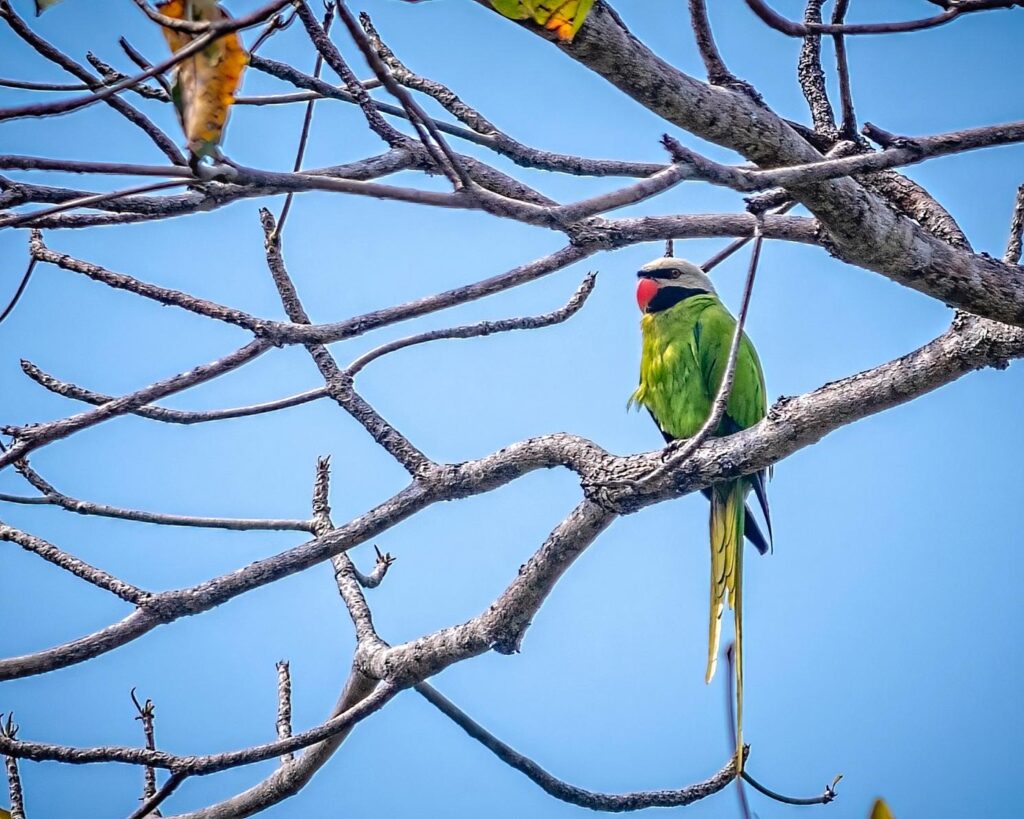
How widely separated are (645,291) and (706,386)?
0.62m

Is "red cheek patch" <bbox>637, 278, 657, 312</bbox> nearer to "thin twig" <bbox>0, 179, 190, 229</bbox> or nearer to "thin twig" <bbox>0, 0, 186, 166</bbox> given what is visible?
"thin twig" <bbox>0, 0, 186, 166</bbox>

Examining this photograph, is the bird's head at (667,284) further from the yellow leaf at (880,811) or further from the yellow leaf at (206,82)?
the yellow leaf at (206,82)

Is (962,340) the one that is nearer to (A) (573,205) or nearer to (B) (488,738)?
(A) (573,205)

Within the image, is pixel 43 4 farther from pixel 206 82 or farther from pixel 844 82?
pixel 844 82

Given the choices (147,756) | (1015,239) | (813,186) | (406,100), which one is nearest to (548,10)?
(406,100)

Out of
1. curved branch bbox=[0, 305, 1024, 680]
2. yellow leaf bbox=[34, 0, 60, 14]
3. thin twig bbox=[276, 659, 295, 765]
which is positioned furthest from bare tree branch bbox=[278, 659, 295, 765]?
yellow leaf bbox=[34, 0, 60, 14]

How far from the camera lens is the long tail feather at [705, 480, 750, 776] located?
297cm

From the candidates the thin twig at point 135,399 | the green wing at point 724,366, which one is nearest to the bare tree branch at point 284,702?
the thin twig at point 135,399

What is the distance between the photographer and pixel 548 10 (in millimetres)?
1183

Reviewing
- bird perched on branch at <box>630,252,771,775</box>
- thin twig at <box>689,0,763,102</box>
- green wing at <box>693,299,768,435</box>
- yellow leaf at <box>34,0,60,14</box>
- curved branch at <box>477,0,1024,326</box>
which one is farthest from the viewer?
green wing at <box>693,299,768,435</box>

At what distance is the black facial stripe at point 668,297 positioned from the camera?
12.5 ft

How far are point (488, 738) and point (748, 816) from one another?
135cm

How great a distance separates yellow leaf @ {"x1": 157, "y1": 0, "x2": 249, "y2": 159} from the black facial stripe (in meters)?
2.83

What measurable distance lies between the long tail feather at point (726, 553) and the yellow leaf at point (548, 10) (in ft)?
6.75
